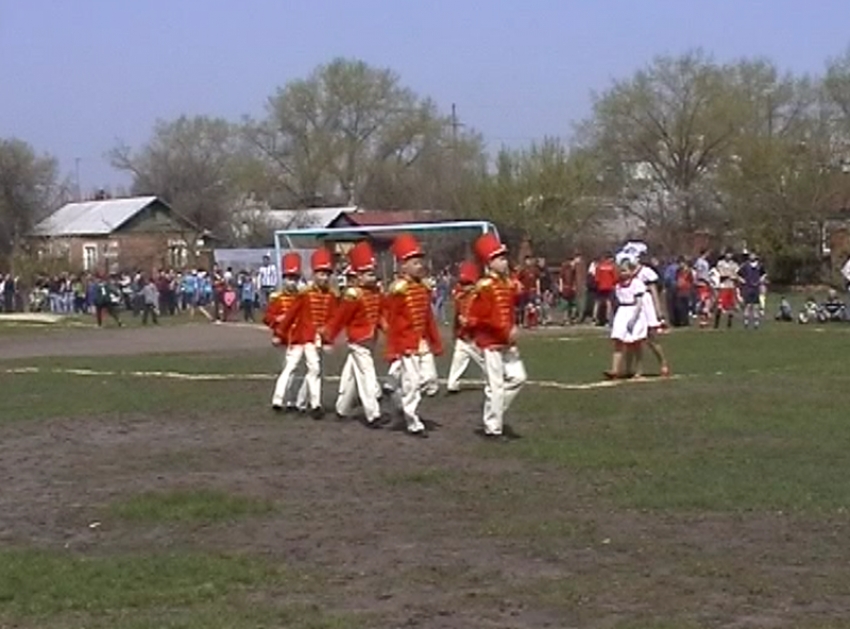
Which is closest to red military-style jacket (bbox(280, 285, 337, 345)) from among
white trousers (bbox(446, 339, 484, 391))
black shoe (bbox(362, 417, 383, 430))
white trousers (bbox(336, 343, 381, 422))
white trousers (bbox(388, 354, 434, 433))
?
white trousers (bbox(336, 343, 381, 422))

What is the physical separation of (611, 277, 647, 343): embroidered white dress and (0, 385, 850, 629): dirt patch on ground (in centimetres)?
542

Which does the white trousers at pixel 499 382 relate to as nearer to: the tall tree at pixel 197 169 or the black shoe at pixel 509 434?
the black shoe at pixel 509 434

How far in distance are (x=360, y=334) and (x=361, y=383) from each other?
59 cm

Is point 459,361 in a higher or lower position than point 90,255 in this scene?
lower

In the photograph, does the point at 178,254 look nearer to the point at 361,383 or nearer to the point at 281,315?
the point at 281,315

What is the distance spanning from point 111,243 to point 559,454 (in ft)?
269

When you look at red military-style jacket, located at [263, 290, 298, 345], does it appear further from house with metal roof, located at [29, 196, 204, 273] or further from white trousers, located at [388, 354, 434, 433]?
house with metal roof, located at [29, 196, 204, 273]

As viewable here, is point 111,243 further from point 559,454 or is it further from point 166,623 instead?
Answer: point 166,623

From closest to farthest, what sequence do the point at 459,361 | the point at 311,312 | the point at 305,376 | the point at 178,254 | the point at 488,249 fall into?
1. the point at 488,249
2. the point at 311,312
3. the point at 305,376
4. the point at 459,361
5. the point at 178,254

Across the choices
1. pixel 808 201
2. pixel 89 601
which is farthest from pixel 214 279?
pixel 89 601

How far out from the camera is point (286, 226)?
282ft

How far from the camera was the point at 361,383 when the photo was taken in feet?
57.8

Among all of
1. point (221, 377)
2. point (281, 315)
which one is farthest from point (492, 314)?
point (221, 377)

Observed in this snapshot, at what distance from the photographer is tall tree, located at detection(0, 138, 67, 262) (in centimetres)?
8581
